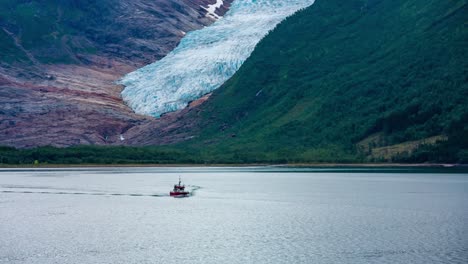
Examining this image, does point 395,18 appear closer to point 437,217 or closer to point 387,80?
point 387,80

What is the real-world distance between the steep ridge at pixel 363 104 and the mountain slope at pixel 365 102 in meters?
0.25

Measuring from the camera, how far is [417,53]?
17100cm

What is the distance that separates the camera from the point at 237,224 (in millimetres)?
64375

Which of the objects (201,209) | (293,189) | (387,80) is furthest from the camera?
(387,80)

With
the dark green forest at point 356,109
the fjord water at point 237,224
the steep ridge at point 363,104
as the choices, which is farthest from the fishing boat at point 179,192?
the steep ridge at point 363,104

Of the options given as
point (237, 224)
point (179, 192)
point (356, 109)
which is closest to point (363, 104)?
point (356, 109)

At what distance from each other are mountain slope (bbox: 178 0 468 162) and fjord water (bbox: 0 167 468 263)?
43527mm

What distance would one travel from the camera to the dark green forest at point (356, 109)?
144875mm

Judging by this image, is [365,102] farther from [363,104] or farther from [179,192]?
[179,192]

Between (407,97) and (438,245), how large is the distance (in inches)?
4307

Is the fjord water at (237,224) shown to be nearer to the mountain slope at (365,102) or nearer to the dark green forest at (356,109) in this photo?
the dark green forest at (356,109)

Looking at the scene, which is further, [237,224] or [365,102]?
[365,102]

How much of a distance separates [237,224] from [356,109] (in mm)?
108865

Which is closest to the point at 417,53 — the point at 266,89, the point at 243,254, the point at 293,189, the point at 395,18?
the point at 395,18
